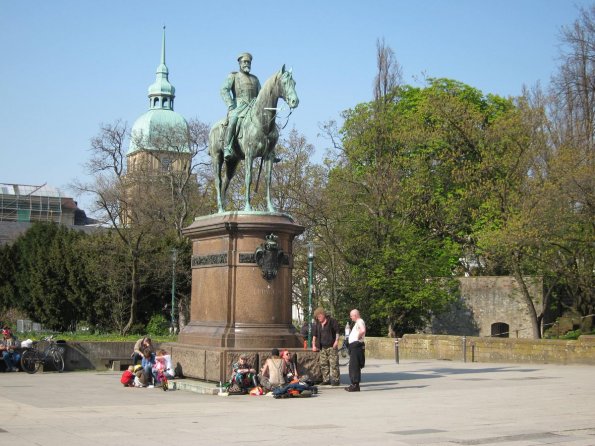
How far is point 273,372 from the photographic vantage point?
54.2 ft

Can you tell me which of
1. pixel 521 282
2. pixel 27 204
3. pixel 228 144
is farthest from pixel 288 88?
pixel 27 204

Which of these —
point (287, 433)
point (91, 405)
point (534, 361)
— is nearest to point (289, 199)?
point (534, 361)

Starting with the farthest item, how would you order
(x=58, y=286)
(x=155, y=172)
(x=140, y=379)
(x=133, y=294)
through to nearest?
(x=155, y=172) < (x=58, y=286) < (x=133, y=294) < (x=140, y=379)

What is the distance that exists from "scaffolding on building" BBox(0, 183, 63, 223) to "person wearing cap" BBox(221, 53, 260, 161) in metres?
79.7

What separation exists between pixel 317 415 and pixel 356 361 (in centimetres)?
446

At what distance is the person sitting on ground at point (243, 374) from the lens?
54.2ft

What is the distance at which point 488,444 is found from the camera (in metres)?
10.0

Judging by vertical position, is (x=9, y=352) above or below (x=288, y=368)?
above

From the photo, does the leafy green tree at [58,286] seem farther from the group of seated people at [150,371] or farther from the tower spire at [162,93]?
the tower spire at [162,93]

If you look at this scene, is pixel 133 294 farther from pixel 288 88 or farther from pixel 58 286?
pixel 288 88

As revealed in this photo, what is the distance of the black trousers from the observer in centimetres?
1748

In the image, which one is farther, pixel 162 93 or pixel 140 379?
pixel 162 93

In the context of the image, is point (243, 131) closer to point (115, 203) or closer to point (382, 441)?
point (382, 441)

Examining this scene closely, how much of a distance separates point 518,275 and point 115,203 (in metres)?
23.7
